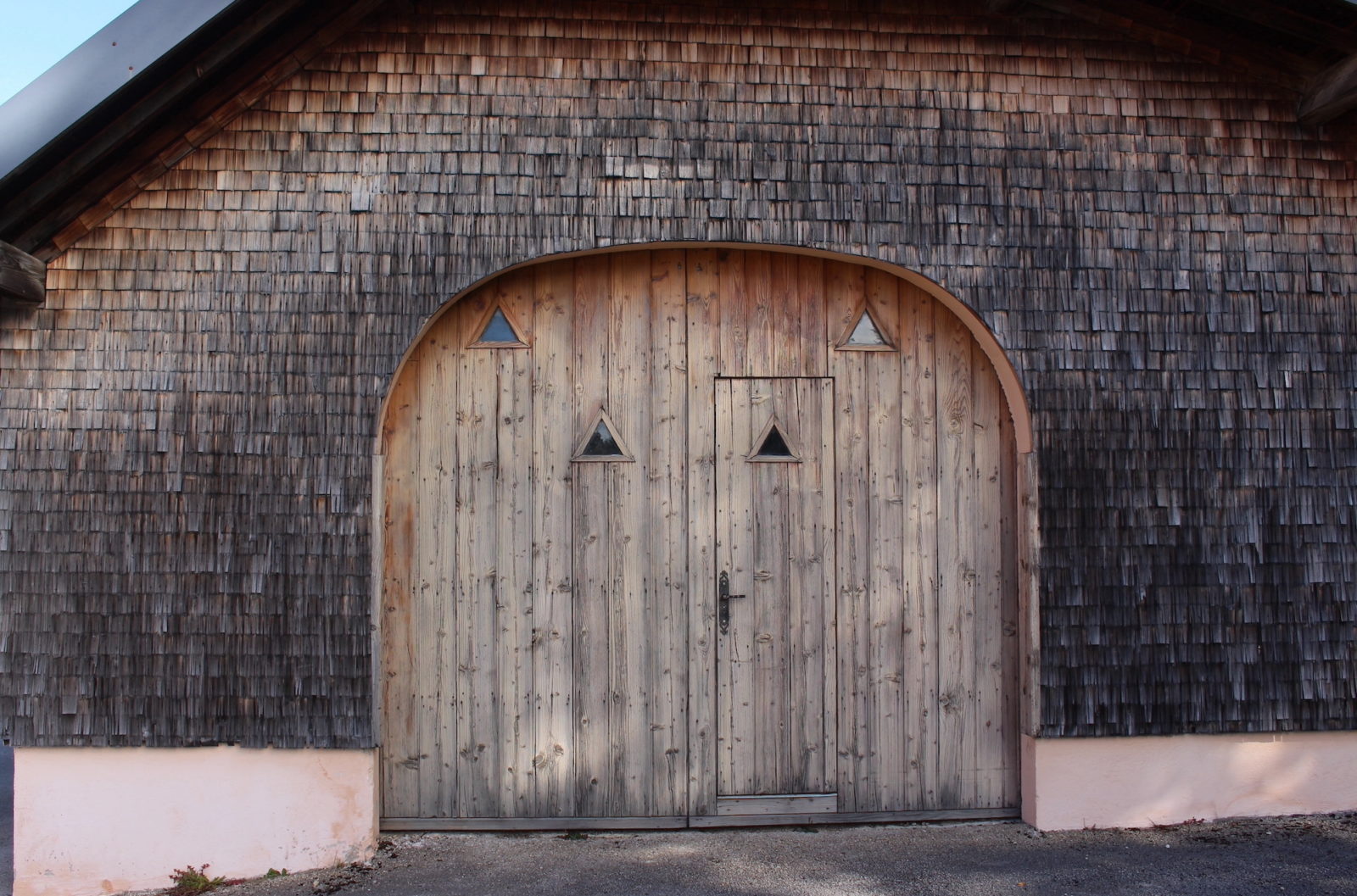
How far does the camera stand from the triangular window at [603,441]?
13.3 ft

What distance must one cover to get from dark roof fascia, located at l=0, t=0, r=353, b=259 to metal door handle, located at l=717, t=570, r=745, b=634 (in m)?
3.15

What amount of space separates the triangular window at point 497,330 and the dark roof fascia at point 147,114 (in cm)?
145

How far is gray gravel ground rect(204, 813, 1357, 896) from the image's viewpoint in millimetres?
3453

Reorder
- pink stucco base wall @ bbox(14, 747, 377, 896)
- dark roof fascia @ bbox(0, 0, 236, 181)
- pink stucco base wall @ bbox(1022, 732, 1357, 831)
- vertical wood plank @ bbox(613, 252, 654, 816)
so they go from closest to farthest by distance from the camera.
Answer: dark roof fascia @ bbox(0, 0, 236, 181) < pink stucco base wall @ bbox(14, 747, 377, 896) < pink stucco base wall @ bbox(1022, 732, 1357, 831) < vertical wood plank @ bbox(613, 252, 654, 816)

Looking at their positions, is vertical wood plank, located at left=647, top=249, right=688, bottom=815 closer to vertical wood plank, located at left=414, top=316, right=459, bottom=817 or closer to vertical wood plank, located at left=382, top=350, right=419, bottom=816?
Answer: vertical wood plank, located at left=414, top=316, right=459, bottom=817

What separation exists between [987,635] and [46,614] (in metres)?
4.31

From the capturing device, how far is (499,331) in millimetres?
4082

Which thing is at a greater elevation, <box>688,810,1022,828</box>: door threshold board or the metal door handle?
the metal door handle

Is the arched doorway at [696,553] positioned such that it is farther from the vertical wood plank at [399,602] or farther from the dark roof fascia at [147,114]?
the dark roof fascia at [147,114]

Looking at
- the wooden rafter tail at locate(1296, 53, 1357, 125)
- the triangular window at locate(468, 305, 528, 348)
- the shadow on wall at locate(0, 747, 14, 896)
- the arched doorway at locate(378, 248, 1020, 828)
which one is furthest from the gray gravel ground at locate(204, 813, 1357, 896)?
the wooden rafter tail at locate(1296, 53, 1357, 125)

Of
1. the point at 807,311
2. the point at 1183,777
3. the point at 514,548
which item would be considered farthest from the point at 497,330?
the point at 1183,777

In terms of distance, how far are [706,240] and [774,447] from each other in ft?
3.43

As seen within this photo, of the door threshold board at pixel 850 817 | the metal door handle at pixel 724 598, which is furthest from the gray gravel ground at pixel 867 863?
the metal door handle at pixel 724 598

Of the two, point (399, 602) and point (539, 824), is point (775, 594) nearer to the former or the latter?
point (539, 824)
